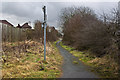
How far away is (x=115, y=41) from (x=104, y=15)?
3.54m

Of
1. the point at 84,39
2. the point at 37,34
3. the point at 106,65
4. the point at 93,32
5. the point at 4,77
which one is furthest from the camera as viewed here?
the point at 37,34

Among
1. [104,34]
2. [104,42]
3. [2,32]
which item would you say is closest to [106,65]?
[104,42]

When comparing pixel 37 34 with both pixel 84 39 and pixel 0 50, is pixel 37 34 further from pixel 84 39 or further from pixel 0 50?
pixel 0 50

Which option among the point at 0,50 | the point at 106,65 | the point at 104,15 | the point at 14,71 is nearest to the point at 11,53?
the point at 0,50

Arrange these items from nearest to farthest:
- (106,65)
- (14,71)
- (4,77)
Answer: (4,77) → (14,71) → (106,65)

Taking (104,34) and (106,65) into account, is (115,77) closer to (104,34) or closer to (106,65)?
(106,65)

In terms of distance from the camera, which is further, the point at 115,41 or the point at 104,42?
the point at 104,42

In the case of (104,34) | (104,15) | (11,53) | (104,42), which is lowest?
(11,53)

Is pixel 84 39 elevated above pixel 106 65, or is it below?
above

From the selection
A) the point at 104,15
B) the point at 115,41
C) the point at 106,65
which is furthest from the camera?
the point at 104,15

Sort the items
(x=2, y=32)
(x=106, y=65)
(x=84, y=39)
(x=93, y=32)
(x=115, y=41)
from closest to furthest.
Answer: (x=115, y=41), (x=106, y=65), (x=2, y=32), (x=93, y=32), (x=84, y=39)

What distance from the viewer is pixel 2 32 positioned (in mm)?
8930

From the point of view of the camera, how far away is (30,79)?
4.93 m

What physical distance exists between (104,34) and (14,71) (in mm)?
7172
